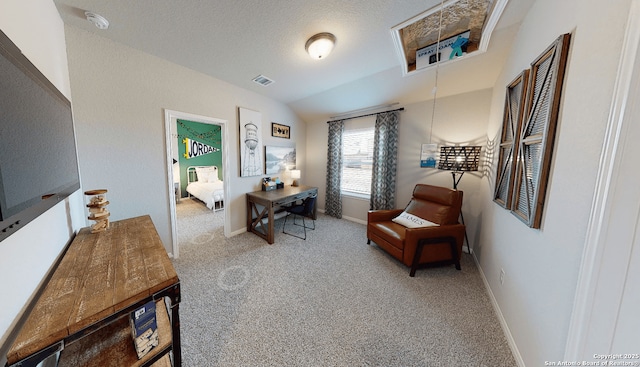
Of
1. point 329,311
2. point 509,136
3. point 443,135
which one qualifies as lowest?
point 329,311

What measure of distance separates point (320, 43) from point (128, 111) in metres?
2.21

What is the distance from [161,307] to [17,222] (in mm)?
918

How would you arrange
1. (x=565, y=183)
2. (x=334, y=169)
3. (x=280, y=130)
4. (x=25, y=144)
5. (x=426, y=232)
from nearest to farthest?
1. (x=25, y=144)
2. (x=565, y=183)
3. (x=426, y=232)
4. (x=280, y=130)
5. (x=334, y=169)

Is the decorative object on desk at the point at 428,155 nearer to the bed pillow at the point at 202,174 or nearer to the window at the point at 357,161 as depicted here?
the window at the point at 357,161

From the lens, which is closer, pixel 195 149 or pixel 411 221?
pixel 411 221

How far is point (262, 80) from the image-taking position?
2.78m

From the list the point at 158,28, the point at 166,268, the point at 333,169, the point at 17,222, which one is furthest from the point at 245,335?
the point at 333,169

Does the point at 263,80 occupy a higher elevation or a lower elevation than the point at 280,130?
higher

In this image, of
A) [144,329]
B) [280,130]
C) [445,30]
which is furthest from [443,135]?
[144,329]

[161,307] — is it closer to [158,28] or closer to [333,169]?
[158,28]

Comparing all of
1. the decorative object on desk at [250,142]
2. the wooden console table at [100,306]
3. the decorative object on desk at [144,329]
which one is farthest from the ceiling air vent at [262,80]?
the decorative object on desk at [144,329]

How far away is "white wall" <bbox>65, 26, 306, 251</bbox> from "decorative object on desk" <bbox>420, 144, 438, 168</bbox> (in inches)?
129

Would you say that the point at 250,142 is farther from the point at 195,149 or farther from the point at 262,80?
the point at 195,149

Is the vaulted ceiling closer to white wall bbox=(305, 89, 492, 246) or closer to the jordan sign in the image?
white wall bbox=(305, 89, 492, 246)
